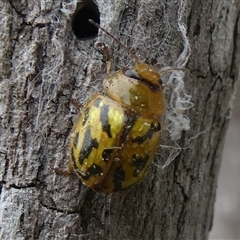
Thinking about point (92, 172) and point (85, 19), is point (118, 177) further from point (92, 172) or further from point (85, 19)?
point (85, 19)

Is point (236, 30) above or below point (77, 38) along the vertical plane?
above

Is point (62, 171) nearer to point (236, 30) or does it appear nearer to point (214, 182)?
point (214, 182)

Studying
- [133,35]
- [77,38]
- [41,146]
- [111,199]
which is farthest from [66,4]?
[111,199]

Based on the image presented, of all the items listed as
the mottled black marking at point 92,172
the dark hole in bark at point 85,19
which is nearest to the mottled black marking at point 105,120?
the mottled black marking at point 92,172

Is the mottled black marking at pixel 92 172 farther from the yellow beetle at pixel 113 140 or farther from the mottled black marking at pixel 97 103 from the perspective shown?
the mottled black marking at pixel 97 103

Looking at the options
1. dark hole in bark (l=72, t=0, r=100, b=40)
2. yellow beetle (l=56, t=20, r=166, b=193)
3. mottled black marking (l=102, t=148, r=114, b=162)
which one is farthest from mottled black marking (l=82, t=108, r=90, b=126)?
dark hole in bark (l=72, t=0, r=100, b=40)

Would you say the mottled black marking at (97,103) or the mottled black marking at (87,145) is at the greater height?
the mottled black marking at (97,103)

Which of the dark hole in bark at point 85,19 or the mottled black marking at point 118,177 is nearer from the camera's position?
the mottled black marking at point 118,177
